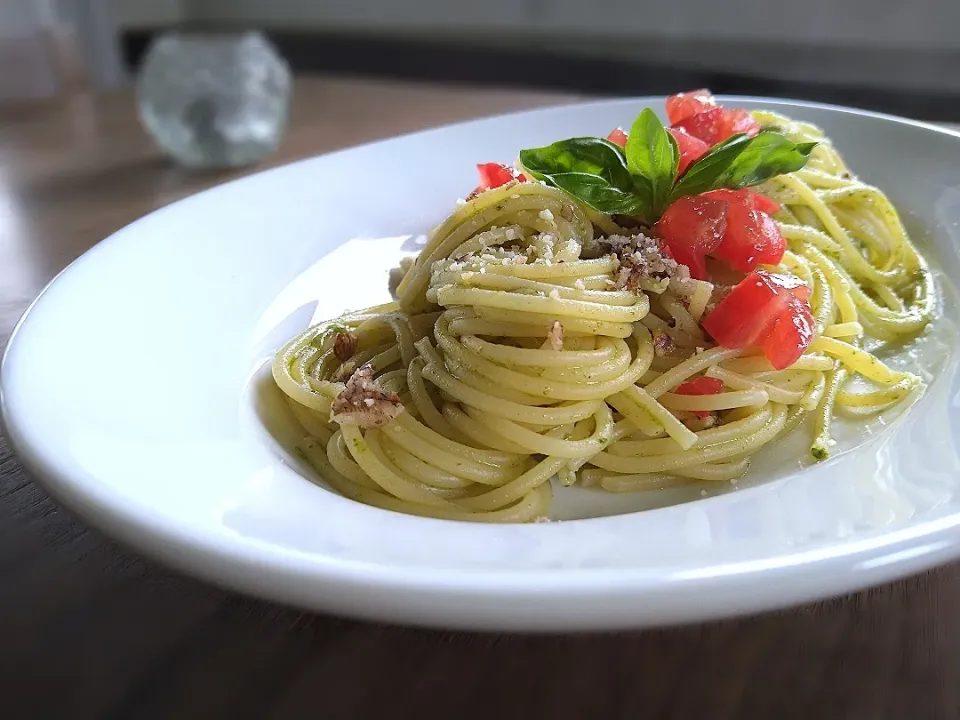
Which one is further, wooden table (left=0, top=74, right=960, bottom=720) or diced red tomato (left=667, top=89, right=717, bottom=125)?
diced red tomato (left=667, top=89, right=717, bottom=125)

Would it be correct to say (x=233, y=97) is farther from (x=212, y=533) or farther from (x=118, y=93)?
(x=212, y=533)

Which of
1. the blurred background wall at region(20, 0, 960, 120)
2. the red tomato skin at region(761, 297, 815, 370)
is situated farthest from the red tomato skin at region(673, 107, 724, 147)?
the blurred background wall at region(20, 0, 960, 120)

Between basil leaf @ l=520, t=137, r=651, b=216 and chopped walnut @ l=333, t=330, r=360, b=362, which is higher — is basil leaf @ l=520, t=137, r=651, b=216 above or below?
above

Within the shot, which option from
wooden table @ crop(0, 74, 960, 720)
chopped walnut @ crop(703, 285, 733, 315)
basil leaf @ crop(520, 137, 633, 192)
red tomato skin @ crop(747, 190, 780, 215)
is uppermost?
basil leaf @ crop(520, 137, 633, 192)

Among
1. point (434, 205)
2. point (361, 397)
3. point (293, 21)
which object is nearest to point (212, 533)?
point (361, 397)

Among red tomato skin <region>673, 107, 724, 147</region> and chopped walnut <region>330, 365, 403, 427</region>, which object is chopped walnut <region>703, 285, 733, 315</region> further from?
chopped walnut <region>330, 365, 403, 427</region>

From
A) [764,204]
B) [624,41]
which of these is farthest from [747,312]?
[624,41]
